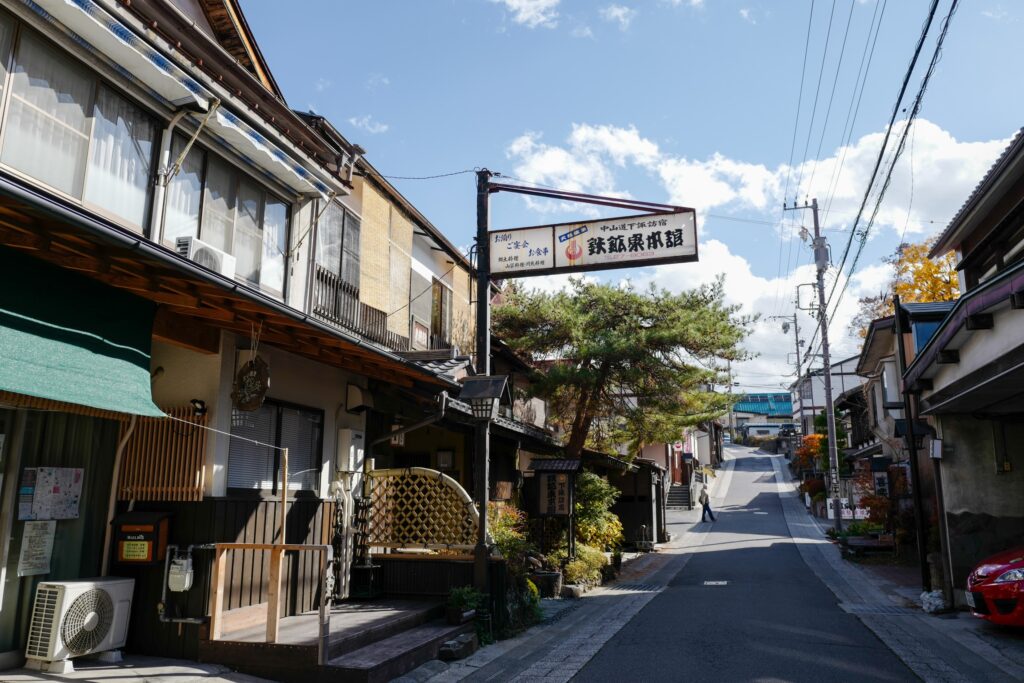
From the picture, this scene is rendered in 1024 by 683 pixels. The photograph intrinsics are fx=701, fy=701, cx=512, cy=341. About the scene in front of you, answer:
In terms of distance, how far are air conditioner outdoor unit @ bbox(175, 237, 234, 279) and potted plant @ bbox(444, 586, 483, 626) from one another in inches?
215

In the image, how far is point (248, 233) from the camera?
36.9ft

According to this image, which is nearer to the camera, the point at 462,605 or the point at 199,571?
the point at 199,571

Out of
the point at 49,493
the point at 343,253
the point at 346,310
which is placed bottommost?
the point at 49,493

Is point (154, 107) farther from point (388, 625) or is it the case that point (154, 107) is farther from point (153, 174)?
point (388, 625)

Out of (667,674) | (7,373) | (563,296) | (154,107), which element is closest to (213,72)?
(154,107)

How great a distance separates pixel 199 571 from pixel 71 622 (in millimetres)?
1256

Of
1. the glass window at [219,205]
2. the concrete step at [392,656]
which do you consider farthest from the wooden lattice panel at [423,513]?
the glass window at [219,205]

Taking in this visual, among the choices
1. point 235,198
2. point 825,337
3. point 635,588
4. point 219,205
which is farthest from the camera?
point 825,337

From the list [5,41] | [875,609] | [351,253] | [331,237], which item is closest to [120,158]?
[5,41]

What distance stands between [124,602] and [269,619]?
156 cm

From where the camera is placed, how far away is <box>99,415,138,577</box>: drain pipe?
7691mm

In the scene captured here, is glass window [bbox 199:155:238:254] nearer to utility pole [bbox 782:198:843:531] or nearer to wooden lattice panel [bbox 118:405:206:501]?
wooden lattice panel [bbox 118:405:206:501]

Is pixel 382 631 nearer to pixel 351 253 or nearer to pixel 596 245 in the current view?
pixel 596 245

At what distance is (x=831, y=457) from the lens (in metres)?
32.7
